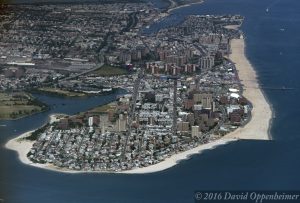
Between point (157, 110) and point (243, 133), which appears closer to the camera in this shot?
point (243, 133)

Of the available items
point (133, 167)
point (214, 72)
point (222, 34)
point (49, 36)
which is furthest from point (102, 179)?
point (222, 34)

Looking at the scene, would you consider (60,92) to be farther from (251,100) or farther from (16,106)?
(251,100)

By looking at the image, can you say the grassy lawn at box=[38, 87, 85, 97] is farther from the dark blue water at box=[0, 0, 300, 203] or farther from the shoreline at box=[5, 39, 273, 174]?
the shoreline at box=[5, 39, 273, 174]

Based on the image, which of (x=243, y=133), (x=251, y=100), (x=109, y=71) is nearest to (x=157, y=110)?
(x=243, y=133)

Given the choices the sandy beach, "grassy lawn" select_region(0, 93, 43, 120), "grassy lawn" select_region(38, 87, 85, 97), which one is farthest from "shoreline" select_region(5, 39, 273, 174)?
"grassy lawn" select_region(38, 87, 85, 97)

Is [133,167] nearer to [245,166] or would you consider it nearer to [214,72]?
[245,166]

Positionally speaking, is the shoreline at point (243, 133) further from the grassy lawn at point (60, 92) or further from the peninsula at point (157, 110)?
the grassy lawn at point (60, 92)

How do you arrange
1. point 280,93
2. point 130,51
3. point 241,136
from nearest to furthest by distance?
point 241,136 → point 280,93 → point 130,51
